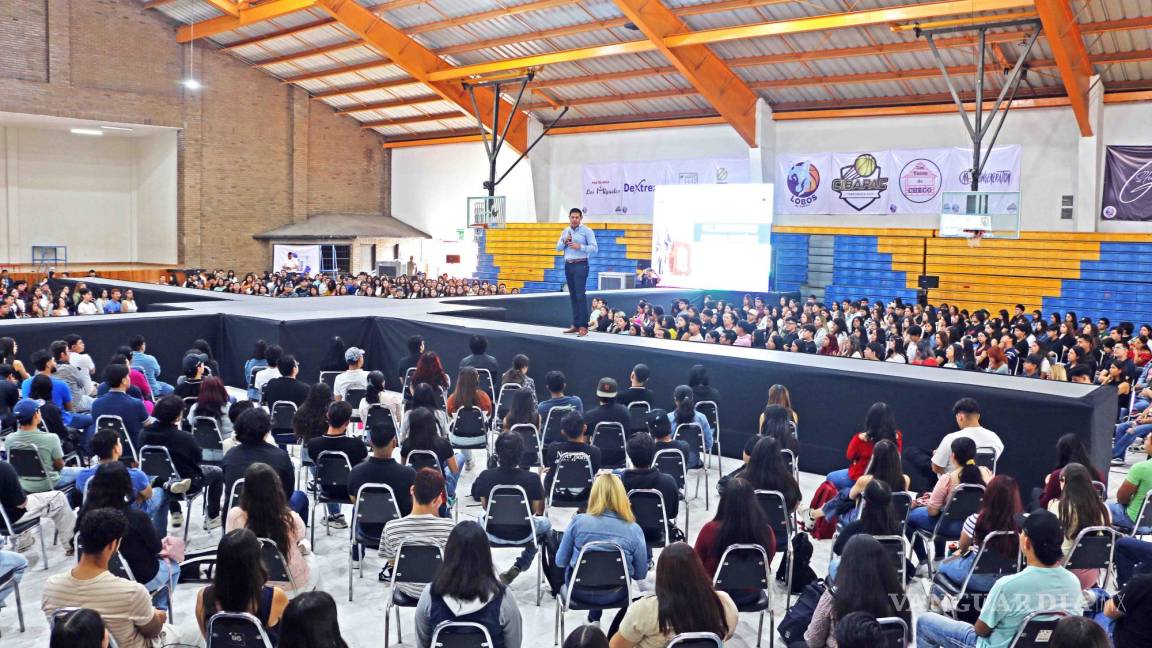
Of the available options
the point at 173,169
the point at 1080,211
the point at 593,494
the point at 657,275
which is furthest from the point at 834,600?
the point at 173,169

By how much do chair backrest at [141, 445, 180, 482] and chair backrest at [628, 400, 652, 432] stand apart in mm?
3348

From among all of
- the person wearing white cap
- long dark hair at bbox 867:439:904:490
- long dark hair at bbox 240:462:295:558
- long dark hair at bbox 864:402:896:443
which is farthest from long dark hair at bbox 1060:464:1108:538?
the person wearing white cap

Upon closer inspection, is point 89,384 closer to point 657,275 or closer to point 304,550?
point 304,550

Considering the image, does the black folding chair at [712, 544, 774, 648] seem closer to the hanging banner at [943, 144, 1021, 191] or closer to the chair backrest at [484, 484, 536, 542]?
the chair backrest at [484, 484, 536, 542]

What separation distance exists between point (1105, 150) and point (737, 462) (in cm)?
1190

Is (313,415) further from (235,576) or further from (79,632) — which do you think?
(79,632)

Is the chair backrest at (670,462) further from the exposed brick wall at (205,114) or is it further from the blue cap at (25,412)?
the exposed brick wall at (205,114)

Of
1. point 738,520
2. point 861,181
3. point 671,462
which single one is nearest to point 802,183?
point 861,181

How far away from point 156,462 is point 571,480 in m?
2.48

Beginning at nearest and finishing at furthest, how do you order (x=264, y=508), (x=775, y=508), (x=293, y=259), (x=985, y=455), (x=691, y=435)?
(x=264, y=508) < (x=775, y=508) < (x=985, y=455) < (x=691, y=435) < (x=293, y=259)

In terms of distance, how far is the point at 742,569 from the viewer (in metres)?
4.02

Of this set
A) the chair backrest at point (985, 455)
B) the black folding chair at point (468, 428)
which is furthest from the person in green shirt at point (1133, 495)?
the black folding chair at point (468, 428)

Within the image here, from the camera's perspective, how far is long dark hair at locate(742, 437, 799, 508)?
4.94m

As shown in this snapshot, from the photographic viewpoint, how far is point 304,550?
13.8ft
